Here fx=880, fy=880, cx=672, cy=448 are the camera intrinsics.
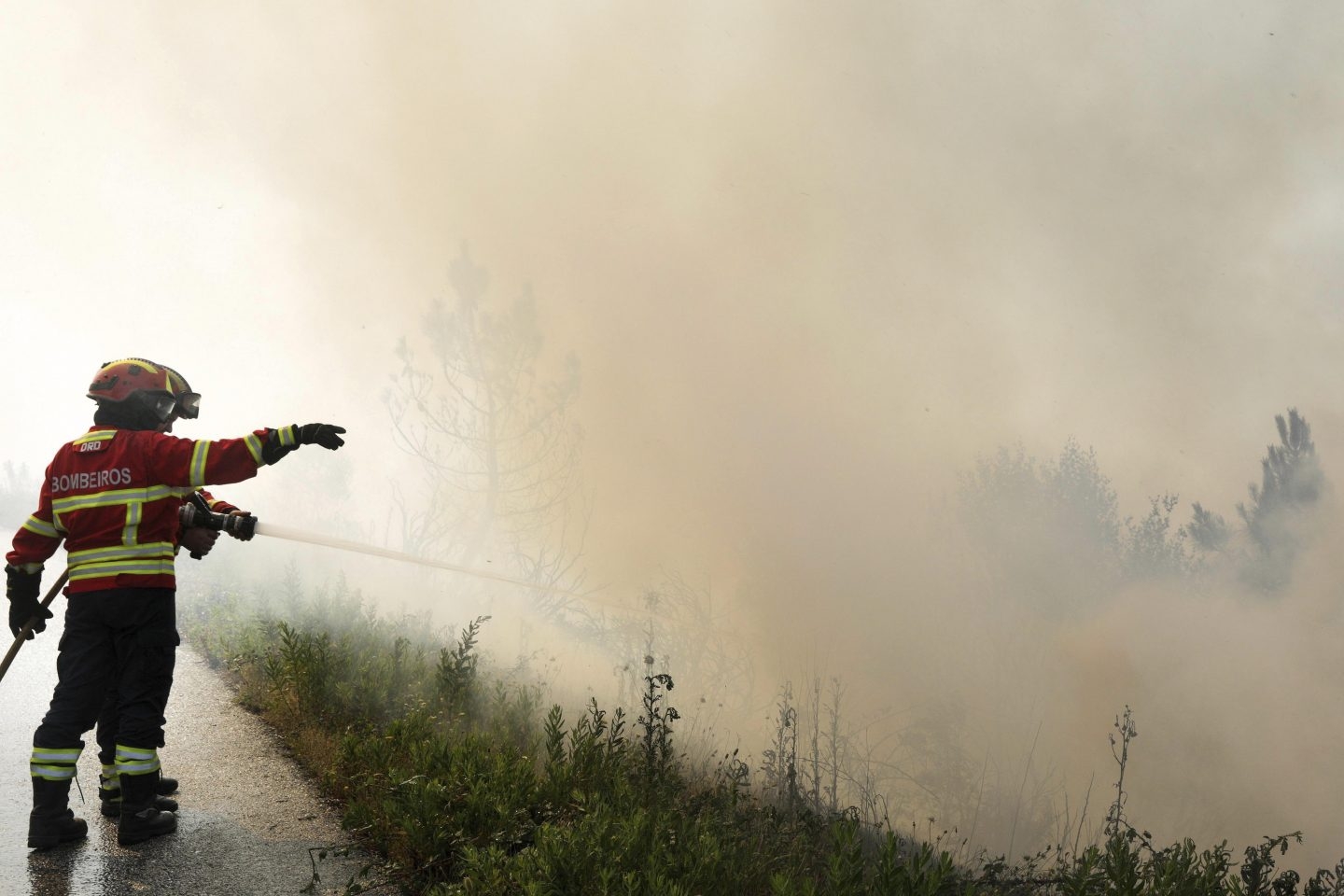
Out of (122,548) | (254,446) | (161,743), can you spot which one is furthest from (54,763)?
(254,446)

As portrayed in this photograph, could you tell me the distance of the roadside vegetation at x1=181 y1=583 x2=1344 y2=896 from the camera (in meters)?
3.05

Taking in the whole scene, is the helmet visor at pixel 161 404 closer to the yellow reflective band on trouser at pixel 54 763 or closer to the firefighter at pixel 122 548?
the firefighter at pixel 122 548

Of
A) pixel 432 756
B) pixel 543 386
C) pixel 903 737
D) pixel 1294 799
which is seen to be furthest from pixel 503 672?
pixel 1294 799

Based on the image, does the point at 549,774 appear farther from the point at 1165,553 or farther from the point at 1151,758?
the point at 1165,553

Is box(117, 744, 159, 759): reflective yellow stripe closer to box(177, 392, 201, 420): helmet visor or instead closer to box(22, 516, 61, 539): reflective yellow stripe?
box(22, 516, 61, 539): reflective yellow stripe

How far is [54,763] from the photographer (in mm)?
3934

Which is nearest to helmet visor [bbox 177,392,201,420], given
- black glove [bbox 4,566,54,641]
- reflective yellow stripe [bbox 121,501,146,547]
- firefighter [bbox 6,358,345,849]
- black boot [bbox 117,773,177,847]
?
firefighter [bbox 6,358,345,849]

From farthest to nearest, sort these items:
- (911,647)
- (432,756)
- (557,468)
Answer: (557,468)
(911,647)
(432,756)

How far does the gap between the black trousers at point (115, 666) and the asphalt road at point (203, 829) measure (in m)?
0.46

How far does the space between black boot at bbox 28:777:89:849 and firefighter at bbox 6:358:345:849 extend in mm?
79

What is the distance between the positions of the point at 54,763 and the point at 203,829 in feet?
2.30

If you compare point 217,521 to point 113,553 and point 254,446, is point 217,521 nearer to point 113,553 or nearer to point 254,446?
point 113,553

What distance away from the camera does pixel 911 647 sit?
9.84 meters

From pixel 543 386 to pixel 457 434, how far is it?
1.39 meters
